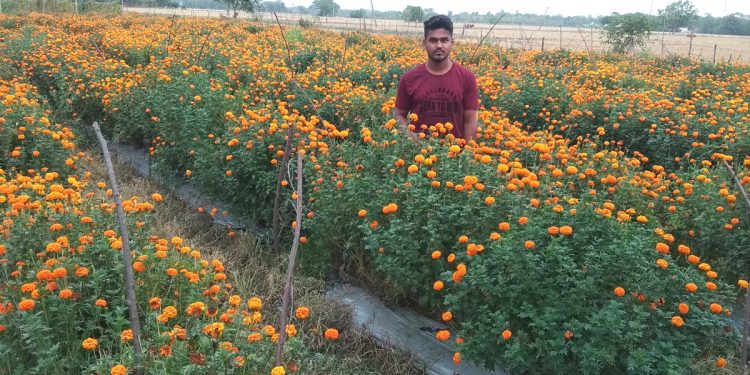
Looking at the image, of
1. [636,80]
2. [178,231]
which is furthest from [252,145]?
[636,80]

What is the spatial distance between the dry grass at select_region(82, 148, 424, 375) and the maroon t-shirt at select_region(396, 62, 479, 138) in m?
1.49

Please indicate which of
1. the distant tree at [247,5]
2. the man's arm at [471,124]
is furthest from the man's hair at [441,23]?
the distant tree at [247,5]

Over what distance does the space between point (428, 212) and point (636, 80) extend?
7.34 m

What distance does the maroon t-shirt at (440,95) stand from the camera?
3.97 metres

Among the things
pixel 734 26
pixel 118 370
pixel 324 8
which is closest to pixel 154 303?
pixel 118 370

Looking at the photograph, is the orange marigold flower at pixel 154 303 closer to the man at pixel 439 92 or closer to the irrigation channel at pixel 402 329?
the irrigation channel at pixel 402 329

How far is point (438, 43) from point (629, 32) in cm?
1983

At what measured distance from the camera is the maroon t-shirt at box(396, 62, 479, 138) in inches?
156

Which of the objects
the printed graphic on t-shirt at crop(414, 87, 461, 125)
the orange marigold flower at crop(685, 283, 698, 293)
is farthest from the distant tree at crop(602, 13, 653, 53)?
the orange marigold flower at crop(685, 283, 698, 293)

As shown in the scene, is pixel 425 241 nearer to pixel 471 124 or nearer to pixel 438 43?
pixel 471 124

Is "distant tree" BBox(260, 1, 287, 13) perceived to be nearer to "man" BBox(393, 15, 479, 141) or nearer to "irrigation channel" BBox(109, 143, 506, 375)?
"man" BBox(393, 15, 479, 141)

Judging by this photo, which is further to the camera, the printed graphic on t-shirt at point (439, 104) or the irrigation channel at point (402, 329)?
the printed graphic on t-shirt at point (439, 104)

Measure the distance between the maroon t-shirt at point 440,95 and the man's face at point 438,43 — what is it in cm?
16

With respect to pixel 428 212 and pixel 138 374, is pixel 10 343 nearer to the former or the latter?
pixel 138 374
